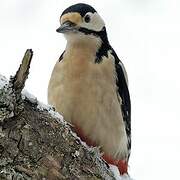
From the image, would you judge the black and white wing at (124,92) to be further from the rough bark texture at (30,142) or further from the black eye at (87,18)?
the rough bark texture at (30,142)

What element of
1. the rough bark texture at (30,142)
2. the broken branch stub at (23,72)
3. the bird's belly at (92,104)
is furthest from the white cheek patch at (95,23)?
the broken branch stub at (23,72)

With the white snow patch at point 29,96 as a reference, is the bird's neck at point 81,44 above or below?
below

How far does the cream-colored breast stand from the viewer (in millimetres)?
4156

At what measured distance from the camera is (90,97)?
416 centimetres

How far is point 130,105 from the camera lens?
4848mm

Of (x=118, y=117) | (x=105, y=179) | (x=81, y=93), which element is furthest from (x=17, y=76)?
(x=118, y=117)

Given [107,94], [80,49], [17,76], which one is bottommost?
[107,94]

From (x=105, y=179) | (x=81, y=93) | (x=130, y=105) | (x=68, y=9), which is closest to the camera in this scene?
(x=105, y=179)

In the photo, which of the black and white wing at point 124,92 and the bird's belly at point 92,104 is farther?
the black and white wing at point 124,92

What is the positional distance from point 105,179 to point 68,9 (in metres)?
2.21

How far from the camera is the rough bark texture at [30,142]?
2281 millimetres

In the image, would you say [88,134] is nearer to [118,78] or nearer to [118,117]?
[118,117]

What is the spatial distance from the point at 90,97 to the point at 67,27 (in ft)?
2.17

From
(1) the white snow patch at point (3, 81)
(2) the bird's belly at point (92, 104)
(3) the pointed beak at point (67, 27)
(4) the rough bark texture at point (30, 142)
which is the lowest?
(2) the bird's belly at point (92, 104)
